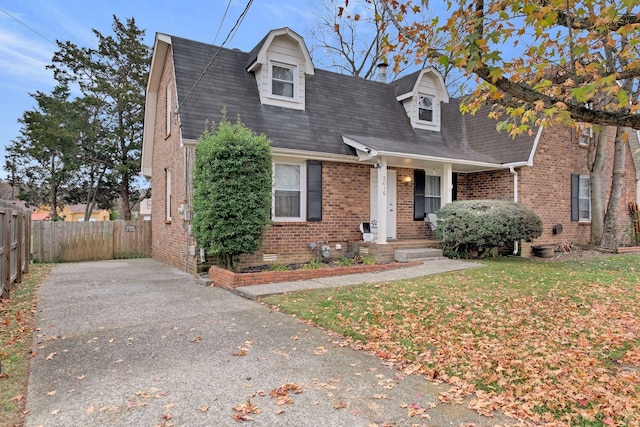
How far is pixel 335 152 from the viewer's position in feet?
35.2

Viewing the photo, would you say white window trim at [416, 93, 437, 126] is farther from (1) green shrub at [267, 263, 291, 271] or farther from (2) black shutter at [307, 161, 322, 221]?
(1) green shrub at [267, 263, 291, 271]

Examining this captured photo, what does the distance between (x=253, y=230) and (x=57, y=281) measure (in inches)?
188

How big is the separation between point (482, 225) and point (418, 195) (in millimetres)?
2687

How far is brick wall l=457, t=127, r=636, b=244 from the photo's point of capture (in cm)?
1247

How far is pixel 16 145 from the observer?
73.2ft

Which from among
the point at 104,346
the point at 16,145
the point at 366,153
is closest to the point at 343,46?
the point at 366,153

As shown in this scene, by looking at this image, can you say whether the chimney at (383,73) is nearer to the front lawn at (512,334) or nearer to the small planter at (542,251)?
the small planter at (542,251)

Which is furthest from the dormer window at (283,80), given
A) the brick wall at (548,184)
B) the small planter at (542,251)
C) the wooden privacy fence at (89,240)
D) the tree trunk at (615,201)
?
the tree trunk at (615,201)

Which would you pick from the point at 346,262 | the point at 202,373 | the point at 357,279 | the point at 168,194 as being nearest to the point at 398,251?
the point at 346,262

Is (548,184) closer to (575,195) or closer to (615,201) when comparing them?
(575,195)

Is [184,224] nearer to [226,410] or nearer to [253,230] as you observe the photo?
[253,230]

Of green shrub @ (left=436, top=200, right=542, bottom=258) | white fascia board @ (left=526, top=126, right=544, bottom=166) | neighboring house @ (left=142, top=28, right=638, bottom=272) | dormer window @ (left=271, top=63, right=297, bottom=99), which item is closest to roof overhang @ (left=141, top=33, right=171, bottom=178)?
neighboring house @ (left=142, top=28, right=638, bottom=272)

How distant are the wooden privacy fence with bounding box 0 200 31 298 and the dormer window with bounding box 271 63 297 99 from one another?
683cm

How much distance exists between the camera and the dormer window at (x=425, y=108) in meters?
13.7
